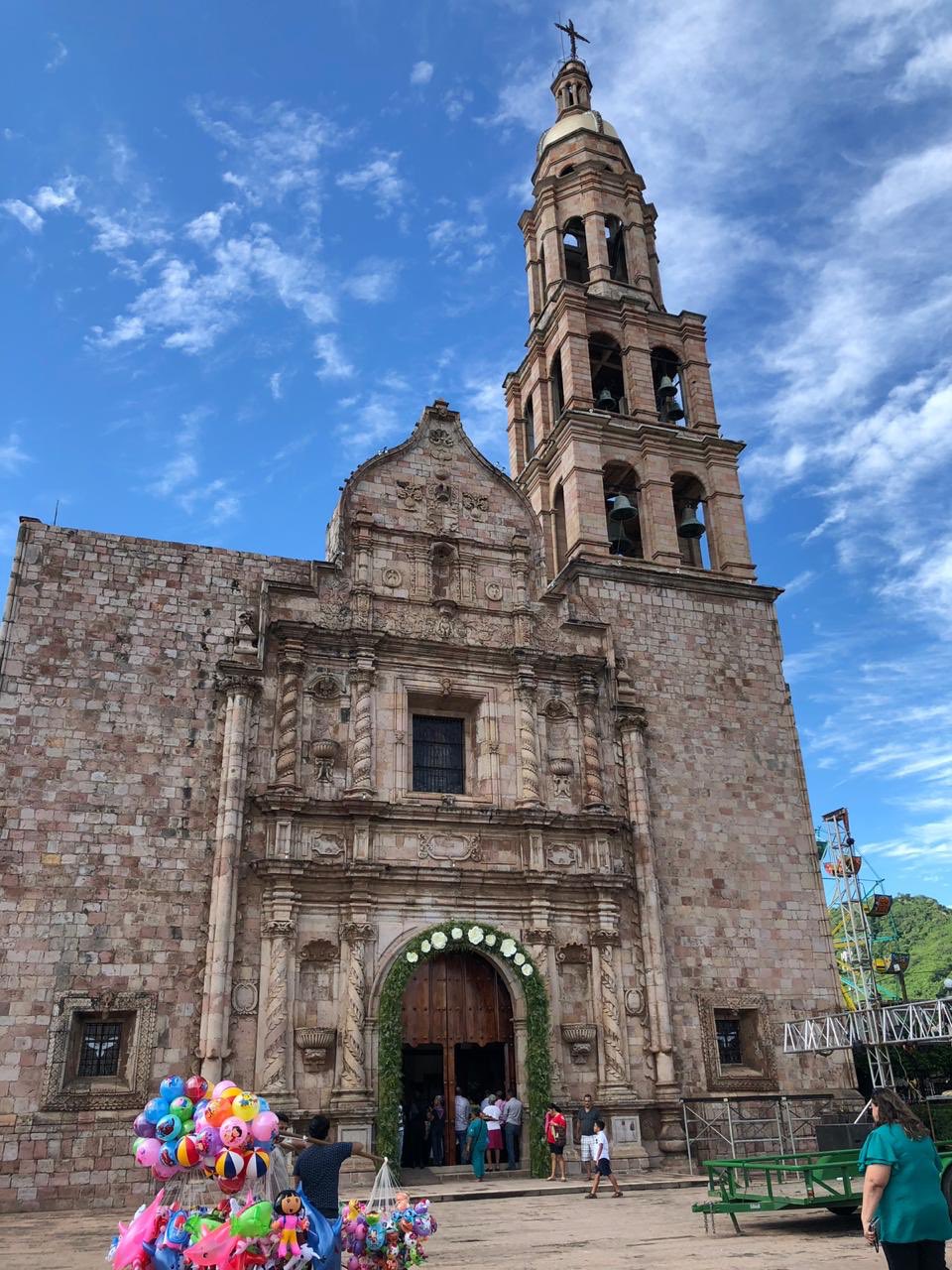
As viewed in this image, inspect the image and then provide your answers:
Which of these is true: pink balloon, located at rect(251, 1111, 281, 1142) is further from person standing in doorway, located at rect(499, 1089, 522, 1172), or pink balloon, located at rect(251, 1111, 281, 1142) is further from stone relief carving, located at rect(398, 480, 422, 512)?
stone relief carving, located at rect(398, 480, 422, 512)

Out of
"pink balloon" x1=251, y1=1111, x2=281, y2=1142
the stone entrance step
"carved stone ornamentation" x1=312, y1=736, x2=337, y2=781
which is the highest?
"carved stone ornamentation" x1=312, y1=736, x2=337, y2=781

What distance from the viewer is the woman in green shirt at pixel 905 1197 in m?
5.72

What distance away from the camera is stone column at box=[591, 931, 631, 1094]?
17.9 m

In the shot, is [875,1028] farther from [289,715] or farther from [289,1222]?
[289,1222]

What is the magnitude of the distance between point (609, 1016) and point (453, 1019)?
2810mm

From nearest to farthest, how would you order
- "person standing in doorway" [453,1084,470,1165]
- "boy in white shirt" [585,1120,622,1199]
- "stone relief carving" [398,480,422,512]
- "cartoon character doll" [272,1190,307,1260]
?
"cartoon character doll" [272,1190,307,1260] < "boy in white shirt" [585,1120,622,1199] < "person standing in doorway" [453,1084,470,1165] < "stone relief carving" [398,480,422,512]

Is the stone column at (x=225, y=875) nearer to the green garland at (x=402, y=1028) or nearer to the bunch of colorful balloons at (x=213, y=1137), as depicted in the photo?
the green garland at (x=402, y=1028)

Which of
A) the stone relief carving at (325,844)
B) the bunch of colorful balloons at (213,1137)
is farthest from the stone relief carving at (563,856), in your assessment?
the bunch of colorful balloons at (213,1137)

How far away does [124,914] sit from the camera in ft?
54.9

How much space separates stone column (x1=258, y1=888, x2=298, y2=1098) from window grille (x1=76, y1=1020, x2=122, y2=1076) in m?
Answer: 2.25

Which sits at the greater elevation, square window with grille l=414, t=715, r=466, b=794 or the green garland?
square window with grille l=414, t=715, r=466, b=794

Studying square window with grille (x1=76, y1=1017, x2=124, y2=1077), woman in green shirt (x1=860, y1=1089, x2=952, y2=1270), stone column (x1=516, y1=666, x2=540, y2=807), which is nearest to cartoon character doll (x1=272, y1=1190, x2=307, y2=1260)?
woman in green shirt (x1=860, y1=1089, x2=952, y2=1270)

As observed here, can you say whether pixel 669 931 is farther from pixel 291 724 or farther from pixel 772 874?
pixel 291 724

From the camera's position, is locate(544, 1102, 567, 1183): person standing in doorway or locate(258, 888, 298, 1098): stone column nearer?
locate(258, 888, 298, 1098): stone column
